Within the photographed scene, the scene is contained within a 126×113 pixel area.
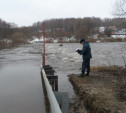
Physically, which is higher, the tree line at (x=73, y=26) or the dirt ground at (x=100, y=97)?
the tree line at (x=73, y=26)

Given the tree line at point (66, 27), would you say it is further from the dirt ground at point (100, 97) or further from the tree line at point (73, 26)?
the dirt ground at point (100, 97)

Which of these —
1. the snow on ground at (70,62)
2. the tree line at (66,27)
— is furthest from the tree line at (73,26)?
the snow on ground at (70,62)

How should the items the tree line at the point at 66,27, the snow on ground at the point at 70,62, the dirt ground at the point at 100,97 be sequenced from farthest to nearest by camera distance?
the tree line at the point at 66,27 < the snow on ground at the point at 70,62 < the dirt ground at the point at 100,97

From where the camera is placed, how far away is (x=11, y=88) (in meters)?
7.64

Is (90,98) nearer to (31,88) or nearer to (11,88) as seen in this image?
(31,88)

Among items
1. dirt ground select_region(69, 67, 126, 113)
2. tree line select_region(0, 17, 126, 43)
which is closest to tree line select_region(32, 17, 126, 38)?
tree line select_region(0, 17, 126, 43)

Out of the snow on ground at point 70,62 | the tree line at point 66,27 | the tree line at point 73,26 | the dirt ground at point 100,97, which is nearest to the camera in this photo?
the dirt ground at point 100,97

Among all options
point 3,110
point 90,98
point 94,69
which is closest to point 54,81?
point 90,98

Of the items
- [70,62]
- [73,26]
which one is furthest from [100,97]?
[73,26]

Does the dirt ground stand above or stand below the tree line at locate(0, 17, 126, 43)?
below

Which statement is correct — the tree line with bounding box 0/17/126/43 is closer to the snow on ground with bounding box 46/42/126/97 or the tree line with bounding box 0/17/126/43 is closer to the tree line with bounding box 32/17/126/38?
the tree line with bounding box 32/17/126/38

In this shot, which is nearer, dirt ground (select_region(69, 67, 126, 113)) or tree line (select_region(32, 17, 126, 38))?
dirt ground (select_region(69, 67, 126, 113))

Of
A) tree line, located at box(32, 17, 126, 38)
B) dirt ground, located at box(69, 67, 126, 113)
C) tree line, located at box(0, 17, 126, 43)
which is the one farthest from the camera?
tree line, located at box(0, 17, 126, 43)

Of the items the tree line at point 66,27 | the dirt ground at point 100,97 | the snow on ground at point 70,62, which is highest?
the tree line at point 66,27
